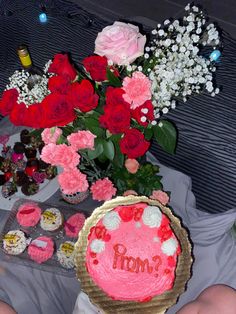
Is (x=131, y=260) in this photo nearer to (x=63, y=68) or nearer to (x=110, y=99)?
(x=110, y=99)

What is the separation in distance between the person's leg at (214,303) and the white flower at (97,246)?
385 millimetres

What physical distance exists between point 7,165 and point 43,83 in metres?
0.45

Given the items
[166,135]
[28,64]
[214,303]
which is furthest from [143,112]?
[214,303]

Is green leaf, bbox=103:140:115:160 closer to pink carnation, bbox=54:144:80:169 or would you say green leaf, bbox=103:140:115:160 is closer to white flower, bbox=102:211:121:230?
pink carnation, bbox=54:144:80:169

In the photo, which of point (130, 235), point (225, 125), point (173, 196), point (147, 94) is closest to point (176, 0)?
point (225, 125)

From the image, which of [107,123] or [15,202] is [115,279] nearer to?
[107,123]

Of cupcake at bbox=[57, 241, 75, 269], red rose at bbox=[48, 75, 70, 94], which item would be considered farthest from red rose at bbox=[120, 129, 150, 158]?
cupcake at bbox=[57, 241, 75, 269]

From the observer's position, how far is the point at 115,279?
123 cm

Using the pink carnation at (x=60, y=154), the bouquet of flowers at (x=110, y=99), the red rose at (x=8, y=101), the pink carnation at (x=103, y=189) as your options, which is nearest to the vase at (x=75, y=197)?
the pink carnation at (x=103, y=189)

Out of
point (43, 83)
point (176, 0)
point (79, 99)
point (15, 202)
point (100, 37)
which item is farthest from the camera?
point (176, 0)

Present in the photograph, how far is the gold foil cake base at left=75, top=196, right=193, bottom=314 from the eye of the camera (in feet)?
4.07

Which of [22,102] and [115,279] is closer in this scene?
Answer: [115,279]

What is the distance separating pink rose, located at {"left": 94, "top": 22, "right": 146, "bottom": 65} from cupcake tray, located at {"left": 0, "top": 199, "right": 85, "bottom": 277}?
0.61 m

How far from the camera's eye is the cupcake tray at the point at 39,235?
5.44 feet
